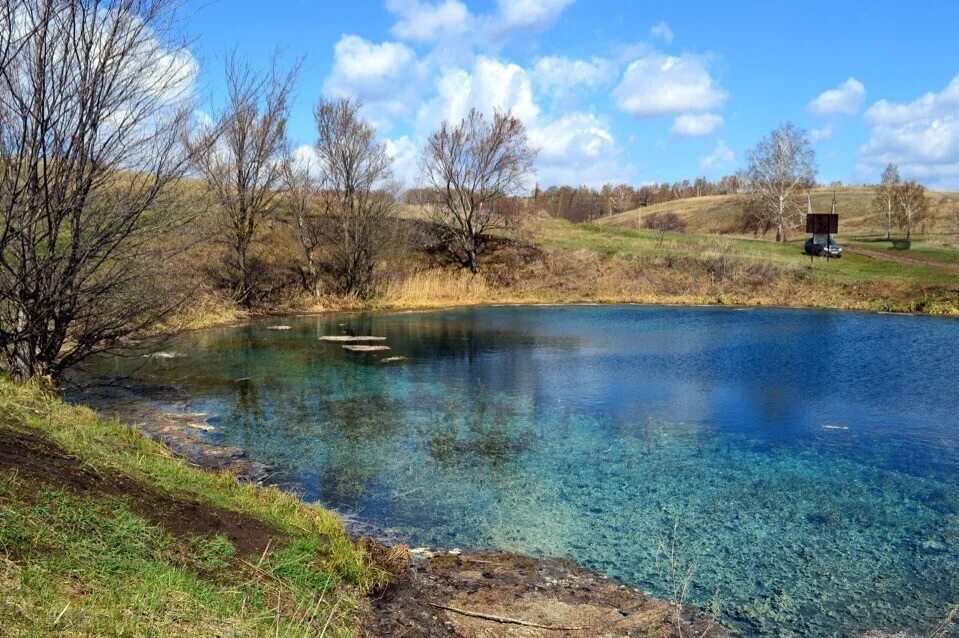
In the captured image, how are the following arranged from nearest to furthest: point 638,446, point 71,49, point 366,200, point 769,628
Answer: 1. point 769,628
2. point 71,49
3. point 638,446
4. point 366,200

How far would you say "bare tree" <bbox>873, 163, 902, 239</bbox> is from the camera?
5300cm

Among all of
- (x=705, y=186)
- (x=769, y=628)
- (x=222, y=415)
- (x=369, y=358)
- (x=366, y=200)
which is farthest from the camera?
(x=705, y=186)

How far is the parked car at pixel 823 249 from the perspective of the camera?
40.2 m

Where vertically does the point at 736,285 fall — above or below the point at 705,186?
below

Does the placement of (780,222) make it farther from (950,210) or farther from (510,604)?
(510,604)

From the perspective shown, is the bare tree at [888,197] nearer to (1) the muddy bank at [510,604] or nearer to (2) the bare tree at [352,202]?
(2) the bare tree at [352,202]

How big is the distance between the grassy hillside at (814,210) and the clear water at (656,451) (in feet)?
152

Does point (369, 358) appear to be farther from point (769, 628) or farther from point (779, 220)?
point (779, 220)

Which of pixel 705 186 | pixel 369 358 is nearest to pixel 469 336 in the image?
pixel 369 358

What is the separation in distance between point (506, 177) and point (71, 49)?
30.1 metres

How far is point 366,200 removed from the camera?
106 feet

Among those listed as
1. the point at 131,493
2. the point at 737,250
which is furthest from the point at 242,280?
the point at 737,250

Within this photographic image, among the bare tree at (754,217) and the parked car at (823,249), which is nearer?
the parked car at (823,249)

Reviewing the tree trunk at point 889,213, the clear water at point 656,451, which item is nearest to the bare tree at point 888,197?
the tree trunk at point 889,213
